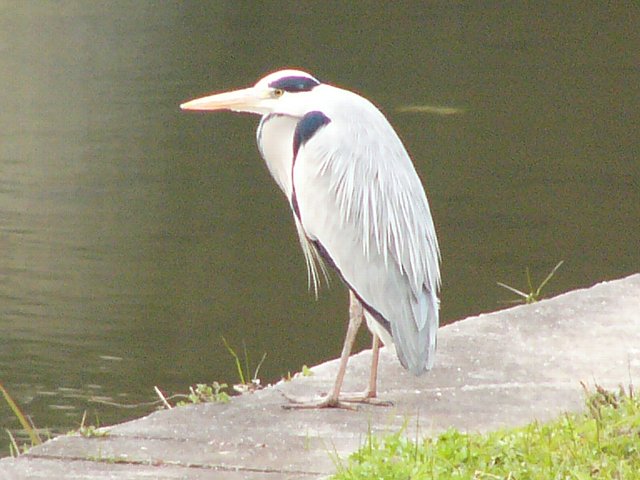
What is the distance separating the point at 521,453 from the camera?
3.71 metres

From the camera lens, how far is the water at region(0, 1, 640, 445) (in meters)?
9.20

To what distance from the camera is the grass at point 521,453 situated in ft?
11.8

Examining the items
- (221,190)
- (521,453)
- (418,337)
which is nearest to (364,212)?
(418,337)

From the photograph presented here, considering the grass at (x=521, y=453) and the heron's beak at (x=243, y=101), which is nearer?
the grass at (x=521, y=453)

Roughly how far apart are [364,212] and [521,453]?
4.08 feet

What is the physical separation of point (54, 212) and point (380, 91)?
8.67 meters


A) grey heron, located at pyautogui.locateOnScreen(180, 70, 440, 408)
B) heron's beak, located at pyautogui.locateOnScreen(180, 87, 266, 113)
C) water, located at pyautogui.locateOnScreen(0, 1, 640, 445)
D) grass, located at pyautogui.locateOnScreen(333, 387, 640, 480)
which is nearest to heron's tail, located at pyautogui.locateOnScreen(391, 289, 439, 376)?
grey heron, located at pyautogui.locateOnScreen(180, 70, 440, 408)

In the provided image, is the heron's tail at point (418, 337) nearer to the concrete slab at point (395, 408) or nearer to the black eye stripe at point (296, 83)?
the concrete slab at point (395, 408)

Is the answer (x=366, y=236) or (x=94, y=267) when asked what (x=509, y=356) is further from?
(x=94, y=267)

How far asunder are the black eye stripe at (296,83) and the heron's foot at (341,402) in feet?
3.29

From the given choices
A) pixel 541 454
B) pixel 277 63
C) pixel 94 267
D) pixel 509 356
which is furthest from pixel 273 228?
pixel 277 63

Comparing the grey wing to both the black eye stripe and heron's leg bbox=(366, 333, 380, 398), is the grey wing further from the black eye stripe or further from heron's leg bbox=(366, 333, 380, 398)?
the black eye stripe

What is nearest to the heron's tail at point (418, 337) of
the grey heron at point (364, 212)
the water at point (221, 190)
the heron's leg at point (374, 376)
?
the grey heron at point (364, 212)

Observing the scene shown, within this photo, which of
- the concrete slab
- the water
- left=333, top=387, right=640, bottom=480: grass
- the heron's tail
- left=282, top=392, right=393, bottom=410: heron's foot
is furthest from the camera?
the water
